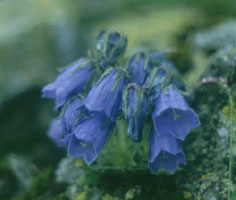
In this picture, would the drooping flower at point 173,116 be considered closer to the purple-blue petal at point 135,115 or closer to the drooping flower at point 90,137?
the purple-blue petal at point 135,115

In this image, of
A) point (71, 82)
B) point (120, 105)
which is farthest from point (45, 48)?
point (120, 105)

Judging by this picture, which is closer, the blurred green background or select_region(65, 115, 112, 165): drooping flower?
select_region(65, 115, 112, 165): drooping flower

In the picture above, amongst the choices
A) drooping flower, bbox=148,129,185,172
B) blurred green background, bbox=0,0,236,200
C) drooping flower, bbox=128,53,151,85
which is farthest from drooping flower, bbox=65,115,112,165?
blurred green background, bbox=0,0,236,200

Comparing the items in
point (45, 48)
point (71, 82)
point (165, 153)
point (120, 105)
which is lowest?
point (45, 48)

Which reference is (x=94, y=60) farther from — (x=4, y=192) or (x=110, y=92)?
(x=4, y=192)

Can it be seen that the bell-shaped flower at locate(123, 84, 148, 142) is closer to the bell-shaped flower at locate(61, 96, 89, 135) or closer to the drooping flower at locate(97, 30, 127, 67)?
the bell-shaped flower at locate(61, 96, 89, 135)

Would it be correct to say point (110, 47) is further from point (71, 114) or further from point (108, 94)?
point (71, 114)

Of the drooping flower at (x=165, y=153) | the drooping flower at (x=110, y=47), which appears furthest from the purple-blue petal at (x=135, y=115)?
the drooping flower at (x=110, y=47)
